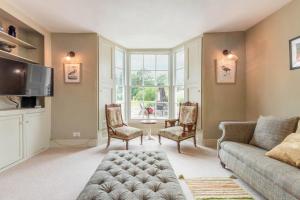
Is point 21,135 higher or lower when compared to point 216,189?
higher

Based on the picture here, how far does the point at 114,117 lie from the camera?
15.0 feet

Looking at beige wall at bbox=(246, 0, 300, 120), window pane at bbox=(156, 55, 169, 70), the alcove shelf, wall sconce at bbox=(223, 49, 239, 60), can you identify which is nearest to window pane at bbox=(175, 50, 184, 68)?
window pane at bbox=(156, 55, 169, 70)

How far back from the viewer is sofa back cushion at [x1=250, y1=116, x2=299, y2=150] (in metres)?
2.53

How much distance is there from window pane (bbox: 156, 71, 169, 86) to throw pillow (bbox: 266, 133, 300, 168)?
375 cm

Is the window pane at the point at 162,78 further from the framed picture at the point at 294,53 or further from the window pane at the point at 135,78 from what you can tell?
the framed picture at the point at 294,53

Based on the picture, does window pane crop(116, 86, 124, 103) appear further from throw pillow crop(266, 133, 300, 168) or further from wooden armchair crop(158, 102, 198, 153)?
throw pillow crop(266, 133, 300, 168)

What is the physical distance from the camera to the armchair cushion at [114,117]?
14.4 ft

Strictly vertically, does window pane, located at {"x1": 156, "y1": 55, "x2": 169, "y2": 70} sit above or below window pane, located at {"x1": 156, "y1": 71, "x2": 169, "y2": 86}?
above

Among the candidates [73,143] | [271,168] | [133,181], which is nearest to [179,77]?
[73,143]

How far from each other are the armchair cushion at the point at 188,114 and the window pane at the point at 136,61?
5.96 ft

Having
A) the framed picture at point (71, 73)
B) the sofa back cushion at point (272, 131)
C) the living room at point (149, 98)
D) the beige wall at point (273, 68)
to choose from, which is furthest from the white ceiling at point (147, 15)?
the sofa back cushion at point (272, 131)

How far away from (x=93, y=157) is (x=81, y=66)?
2.03 m

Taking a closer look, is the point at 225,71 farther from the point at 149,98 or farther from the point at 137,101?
the point at 137,101

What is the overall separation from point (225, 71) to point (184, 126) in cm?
153
